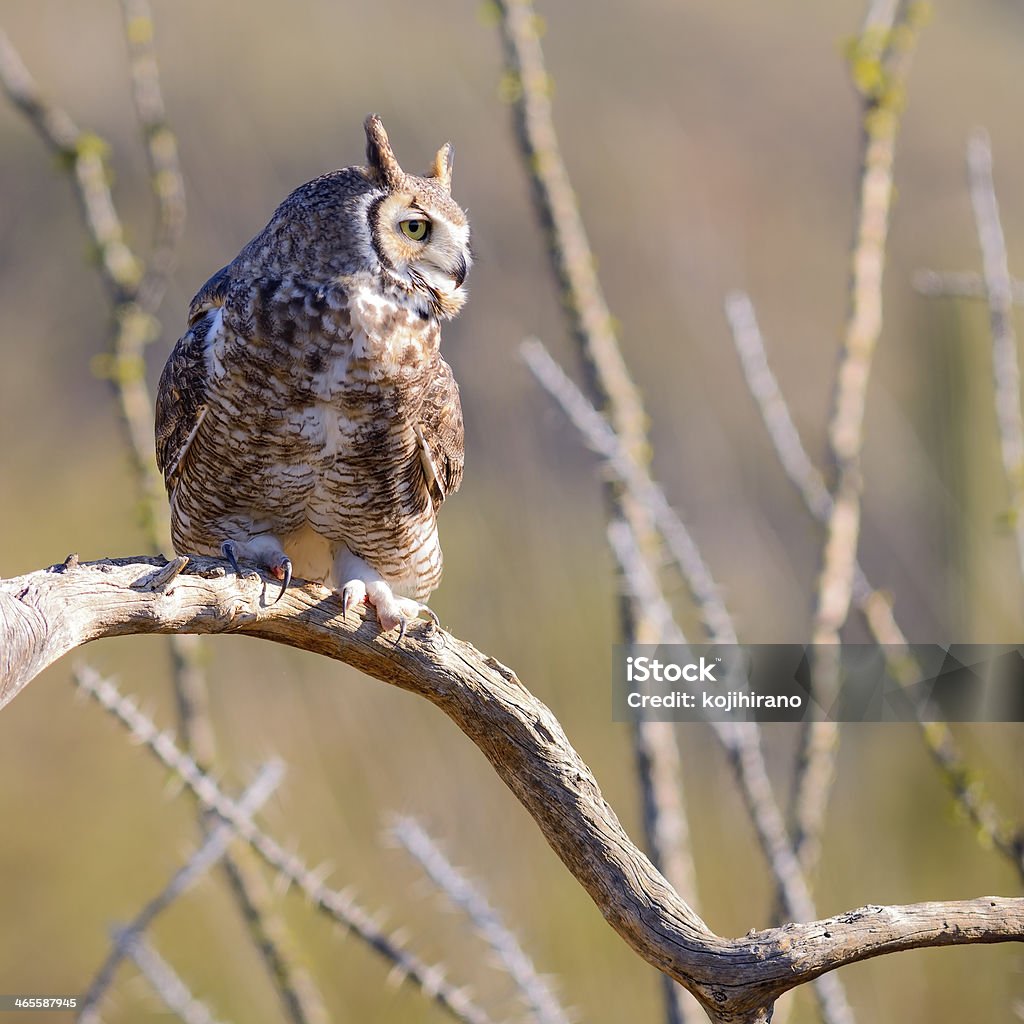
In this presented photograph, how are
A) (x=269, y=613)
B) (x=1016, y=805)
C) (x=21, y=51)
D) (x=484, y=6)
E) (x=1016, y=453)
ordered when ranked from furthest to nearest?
(x=21, y=51) → (x=1016, y=805) → (x=484, y=6) → (x=1016, y=453) → (x=269, y=613)

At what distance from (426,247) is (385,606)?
65 centimetres

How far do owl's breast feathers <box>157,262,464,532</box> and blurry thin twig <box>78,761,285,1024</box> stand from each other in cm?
57

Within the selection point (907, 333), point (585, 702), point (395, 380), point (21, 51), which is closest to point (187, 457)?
point (395, 380)

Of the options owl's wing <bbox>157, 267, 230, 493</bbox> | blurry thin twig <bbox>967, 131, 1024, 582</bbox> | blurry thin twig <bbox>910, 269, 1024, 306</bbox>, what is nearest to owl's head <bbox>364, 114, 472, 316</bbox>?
owl's wing <bbox>157, 267, 230, 493</bbox>

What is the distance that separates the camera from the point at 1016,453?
2.85 meters

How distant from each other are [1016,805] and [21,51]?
6142 mm

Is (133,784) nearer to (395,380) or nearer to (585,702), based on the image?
(585,702)

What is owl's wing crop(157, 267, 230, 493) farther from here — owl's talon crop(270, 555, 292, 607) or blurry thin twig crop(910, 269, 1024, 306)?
blurry thin twig crop(910, 269, 1024, 306)

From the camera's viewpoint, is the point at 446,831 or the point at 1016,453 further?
the point at 446,831

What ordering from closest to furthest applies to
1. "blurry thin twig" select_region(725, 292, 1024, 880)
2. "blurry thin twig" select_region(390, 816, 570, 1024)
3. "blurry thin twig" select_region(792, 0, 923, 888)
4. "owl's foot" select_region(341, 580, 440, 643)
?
"owl's foot" select_region(341, 580, 440, 643) → "blurry thin twig" select_region(390, 816, 570, 1024) → "blurry thin twig" select_region(725, 292, 1024, 880) → "blurry thin twig" select_region(792, 0, 923, 888)

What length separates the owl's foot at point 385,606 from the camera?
192 centimetres

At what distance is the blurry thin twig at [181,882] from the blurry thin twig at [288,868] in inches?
1.7

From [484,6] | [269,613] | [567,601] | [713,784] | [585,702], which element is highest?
[484,6]

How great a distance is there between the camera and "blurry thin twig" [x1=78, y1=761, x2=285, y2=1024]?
2281 millimetres
